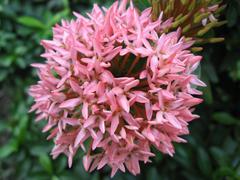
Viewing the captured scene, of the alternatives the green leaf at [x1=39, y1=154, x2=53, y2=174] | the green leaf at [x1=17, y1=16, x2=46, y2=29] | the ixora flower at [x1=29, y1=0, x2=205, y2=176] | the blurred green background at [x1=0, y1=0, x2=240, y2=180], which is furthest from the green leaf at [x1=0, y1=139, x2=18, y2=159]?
the ixora flower at [x1=29, y1=0, x2=205, y2=176]

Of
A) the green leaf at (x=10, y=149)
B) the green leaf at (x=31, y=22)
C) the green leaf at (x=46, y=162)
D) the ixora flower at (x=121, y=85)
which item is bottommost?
the green leaf at (x=46, y=162)

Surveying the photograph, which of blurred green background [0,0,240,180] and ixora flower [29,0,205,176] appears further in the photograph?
blurred green background [0,0,240,180]

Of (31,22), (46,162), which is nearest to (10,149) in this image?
(46,162)

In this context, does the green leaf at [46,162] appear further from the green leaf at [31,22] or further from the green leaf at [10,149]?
the green leaf at [31,22]

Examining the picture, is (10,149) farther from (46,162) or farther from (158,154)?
(158,154)

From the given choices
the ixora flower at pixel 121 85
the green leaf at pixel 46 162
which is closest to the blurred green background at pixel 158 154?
the green leaf at pixel 46 162

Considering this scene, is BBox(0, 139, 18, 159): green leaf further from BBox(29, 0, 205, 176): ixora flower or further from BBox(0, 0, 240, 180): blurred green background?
BBox(29, 0, 205, 176): ixora flower

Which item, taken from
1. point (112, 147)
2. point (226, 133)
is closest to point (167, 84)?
point (112, 147)
